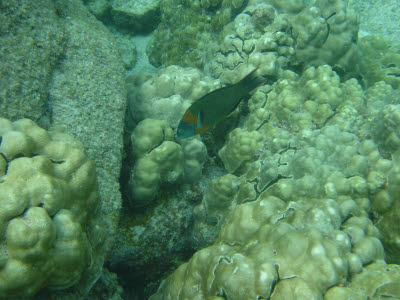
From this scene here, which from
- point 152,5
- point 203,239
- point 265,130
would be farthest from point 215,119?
point 152,5

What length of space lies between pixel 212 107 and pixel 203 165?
1.23 meters

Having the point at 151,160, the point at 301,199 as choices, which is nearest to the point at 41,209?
the point at 151,160

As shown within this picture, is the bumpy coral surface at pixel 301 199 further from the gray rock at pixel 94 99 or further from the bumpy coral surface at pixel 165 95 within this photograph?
the gray rock at pixel 94 99

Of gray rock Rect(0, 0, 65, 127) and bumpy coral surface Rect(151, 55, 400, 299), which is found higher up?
gray rock Rect(0, 0, 65, 127)

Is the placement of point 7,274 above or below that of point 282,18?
below

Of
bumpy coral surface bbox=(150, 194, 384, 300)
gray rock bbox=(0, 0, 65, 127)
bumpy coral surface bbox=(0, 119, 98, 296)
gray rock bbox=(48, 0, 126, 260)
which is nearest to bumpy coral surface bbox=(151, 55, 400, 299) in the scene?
bumpy coral surface bbox=(150, 194, 384, 300)

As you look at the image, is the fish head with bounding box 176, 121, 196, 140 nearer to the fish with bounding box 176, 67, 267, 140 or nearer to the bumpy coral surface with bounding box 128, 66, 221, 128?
the fish with bounding box 176, 67, 267, 140

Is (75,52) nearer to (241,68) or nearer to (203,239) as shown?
(241,68)

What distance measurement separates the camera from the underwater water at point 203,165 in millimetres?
1686

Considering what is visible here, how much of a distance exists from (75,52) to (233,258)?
2517mm

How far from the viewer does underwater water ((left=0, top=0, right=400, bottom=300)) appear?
5.53ft

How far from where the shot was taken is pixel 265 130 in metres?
3.28

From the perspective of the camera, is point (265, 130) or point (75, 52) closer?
point (75, 52)

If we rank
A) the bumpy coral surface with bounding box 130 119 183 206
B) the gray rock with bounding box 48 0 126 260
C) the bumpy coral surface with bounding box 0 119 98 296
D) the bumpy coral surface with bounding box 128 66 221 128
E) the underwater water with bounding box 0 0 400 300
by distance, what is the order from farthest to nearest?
1. the bumpy coral surface with bounding box 128 66 221 128
2. the bumpy coral surface with bounding box 130 119 183 206
3. the gray rock with bounding box 48 0 126 260
4. the underwater water with bounding box 0 0 400 300
5. the bumpy coral surface with bounding box 0 119 98 296
